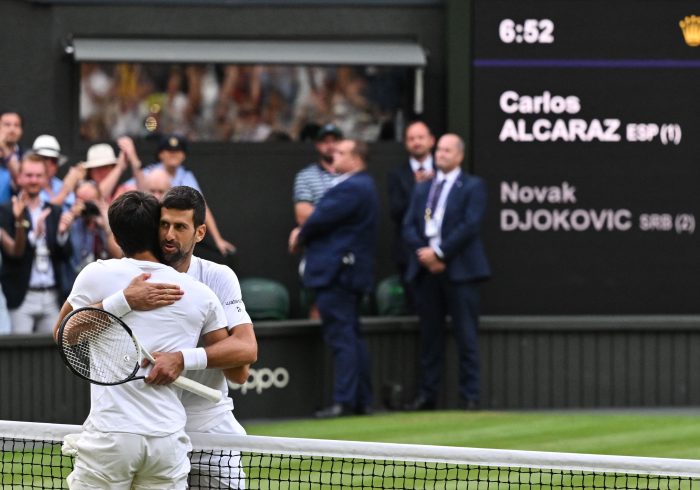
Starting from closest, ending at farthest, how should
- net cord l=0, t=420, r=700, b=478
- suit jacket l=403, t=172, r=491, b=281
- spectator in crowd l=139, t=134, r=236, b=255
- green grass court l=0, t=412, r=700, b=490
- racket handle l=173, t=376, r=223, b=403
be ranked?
racket handle l=173, t=376, r=223, b=403 < net cord l=0, t=420, r=700, b=478 < green grass court l=0, t=412, r=700, b=490 < suit jacket l=403, t=172, r=491, b=281 < spectator in crowd l=139, t=134, r=236, b=255

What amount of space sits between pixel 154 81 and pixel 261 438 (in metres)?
7.36

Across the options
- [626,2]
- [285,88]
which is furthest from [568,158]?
→ [285,88]

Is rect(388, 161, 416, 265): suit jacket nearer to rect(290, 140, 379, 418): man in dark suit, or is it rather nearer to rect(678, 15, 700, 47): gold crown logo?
rect(290, 140, 379, 418): man in dark suit

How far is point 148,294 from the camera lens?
5.51 m

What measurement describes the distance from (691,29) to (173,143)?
410 centimetres

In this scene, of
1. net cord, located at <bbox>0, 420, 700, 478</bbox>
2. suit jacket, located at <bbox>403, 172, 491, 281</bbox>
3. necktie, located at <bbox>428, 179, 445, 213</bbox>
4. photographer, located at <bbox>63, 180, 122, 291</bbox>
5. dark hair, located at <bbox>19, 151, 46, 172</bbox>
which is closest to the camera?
net cord, located at <bbox>0, 420, 700, 478</bbox>

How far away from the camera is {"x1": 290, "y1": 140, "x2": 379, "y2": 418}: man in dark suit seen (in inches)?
461

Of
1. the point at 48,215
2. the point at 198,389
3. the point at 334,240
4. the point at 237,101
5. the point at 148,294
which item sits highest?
the point at 237,101

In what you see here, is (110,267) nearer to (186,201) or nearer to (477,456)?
(186,201)

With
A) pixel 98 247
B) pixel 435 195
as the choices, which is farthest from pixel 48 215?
pixel 435 195

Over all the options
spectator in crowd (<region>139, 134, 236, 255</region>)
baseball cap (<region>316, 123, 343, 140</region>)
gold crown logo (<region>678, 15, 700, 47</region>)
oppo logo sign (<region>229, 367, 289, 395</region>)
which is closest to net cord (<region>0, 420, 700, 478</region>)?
oppo logo sign (<region>229, 367, 289, 395</region>)

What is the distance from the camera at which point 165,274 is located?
560 cm

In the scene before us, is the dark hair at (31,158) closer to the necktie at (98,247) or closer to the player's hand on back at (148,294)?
the necktie at (98,247)

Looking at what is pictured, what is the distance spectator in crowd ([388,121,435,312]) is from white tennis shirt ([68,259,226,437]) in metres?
6.94
